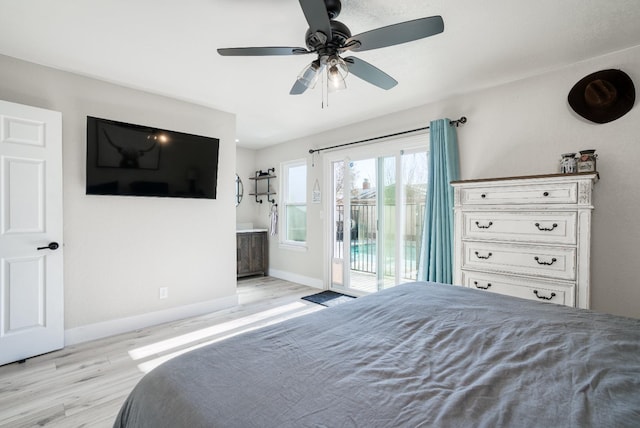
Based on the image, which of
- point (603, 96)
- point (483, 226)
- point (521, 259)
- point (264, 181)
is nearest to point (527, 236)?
point (521, 259)

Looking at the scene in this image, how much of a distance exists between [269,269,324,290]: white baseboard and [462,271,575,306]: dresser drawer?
252 centimetres

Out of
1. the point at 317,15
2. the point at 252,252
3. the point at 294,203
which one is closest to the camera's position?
the point at 317,15

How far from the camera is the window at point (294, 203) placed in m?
5.12

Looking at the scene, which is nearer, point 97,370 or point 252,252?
point 97,370

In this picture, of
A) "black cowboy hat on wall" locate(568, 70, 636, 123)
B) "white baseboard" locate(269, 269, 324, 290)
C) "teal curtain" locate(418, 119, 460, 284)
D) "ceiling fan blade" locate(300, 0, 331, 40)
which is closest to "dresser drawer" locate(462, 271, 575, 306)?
"teal curtain" locate(418, 119, 460, 284)

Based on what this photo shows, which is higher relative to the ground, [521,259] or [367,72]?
[367,72]

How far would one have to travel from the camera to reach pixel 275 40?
217 centimetres

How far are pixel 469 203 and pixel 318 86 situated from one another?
1837mm

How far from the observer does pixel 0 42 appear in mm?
2227

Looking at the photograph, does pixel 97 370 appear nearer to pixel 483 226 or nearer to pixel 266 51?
pixel 266 51

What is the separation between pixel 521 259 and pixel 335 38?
2156 mm

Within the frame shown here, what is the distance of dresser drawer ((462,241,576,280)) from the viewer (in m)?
2.16

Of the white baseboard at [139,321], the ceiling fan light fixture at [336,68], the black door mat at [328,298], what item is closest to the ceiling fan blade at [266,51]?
the ceiling fan light fixture at [336,68]

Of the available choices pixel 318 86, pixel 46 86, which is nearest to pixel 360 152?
pixel 318 86
